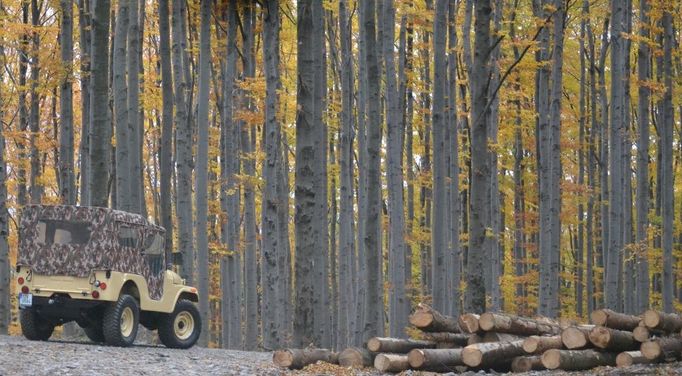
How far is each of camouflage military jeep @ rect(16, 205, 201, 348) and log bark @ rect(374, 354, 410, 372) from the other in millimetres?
4759

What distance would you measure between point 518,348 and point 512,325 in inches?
21.8

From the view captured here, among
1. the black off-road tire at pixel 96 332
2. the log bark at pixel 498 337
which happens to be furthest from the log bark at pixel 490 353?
the black off-road tire at pixel 96 332

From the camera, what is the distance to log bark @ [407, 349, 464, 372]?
38.5ft

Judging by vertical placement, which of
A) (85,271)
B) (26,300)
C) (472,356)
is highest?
(85,271)

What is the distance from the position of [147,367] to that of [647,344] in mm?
6059

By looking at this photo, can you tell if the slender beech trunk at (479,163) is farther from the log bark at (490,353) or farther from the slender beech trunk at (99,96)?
the slender beech trunk at (99,96)

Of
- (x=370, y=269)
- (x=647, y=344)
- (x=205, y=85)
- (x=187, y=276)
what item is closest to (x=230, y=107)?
(x=205, y=85)

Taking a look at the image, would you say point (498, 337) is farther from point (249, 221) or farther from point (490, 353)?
point (249, 221)

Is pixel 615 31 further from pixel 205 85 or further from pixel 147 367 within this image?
pixel 147 367

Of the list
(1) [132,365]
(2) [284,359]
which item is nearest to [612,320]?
(2) [284,359]

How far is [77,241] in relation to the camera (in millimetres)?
14758

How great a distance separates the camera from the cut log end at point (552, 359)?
11342 mm

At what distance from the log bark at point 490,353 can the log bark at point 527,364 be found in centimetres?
10

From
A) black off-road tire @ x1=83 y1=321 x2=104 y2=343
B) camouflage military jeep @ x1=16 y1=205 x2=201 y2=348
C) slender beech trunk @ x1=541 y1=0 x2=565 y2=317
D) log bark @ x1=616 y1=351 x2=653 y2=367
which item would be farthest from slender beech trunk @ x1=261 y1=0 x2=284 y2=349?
log bark @ x1=616 y1=351 x2=653 y2=367
